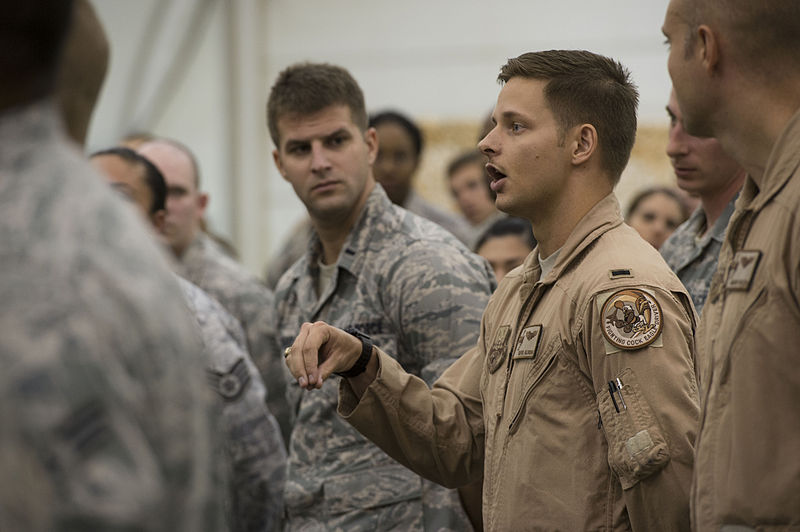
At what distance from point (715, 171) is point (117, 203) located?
223 cm

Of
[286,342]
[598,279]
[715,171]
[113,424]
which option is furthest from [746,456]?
[286,342]

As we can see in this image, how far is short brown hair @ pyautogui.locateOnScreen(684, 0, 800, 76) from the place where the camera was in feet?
5.08

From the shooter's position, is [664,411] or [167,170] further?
[167,170]

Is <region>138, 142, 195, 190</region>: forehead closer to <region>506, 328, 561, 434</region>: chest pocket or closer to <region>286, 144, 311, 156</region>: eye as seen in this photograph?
<region>286, 144, 311, 156</region>: eye

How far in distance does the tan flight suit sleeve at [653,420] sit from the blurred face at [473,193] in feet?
13.5

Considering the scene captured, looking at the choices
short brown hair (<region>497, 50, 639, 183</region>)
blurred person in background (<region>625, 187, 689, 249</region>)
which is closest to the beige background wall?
blurred person in background (<region>625, 187, 689, 249</region>)

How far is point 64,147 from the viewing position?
105cm

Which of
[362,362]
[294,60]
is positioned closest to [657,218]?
[362,362]

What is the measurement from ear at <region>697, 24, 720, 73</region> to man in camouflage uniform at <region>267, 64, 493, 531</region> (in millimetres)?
1223

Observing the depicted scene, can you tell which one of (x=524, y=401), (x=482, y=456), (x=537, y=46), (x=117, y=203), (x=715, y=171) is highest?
(x=537, y=46)

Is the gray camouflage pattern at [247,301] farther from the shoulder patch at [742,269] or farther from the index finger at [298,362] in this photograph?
the shoulder patch at [742,269]

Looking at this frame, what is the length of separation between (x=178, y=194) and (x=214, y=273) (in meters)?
0.47

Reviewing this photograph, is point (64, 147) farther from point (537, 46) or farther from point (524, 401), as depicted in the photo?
point (537, 46)

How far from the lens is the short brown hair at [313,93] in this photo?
3.21 metres
